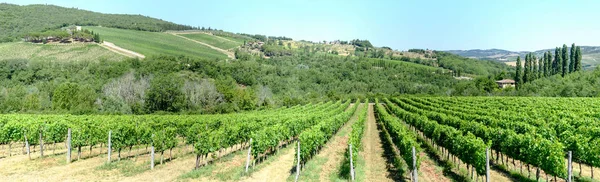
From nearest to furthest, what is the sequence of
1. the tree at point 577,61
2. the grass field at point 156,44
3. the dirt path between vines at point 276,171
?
the dirt path between vines at point 276,171
the tree at point 577,61
the grass field at point 156,44

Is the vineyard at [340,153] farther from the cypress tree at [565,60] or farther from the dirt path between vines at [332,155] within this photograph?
the cypress tree at [565,60]

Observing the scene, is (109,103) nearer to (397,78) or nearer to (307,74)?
(307,74)

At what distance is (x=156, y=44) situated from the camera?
541 ft

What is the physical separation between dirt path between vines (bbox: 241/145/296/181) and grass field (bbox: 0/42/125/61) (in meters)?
113

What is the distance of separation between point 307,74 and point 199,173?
14953 cm

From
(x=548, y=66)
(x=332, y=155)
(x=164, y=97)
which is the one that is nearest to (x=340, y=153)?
(x=332, y=155)

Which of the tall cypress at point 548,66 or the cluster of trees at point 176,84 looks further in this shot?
the tall cypress at point 548,66

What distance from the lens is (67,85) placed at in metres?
77.1

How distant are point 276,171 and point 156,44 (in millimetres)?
159690

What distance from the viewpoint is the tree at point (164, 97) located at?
78.3m

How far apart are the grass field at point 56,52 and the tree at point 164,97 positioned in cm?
5075

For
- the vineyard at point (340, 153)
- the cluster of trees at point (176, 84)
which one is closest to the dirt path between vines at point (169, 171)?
the vineyard at point (340, 153)

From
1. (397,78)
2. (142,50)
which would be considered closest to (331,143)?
(142,50)

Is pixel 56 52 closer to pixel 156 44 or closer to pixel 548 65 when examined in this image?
pixel 156 44
